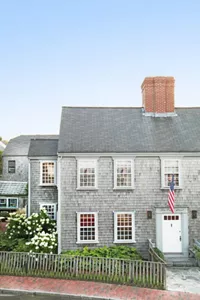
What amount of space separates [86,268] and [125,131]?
8.24 metres

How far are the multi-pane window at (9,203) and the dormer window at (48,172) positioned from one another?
1084cm

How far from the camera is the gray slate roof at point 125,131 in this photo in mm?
16266

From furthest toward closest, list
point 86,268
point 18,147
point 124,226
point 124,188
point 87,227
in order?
1. point 18,147
2. point 124,188
3. point 124,226
4. point 87,227
5. point 86,268

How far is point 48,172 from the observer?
18.4 m

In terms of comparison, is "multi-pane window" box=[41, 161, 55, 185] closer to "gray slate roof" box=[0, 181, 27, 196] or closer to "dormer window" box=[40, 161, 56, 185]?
"dormer window" box=[40, 161, 56, 185]

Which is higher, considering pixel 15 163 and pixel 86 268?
pixel 15 163

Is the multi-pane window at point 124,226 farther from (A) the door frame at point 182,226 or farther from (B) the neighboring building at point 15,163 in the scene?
(B) the neighboring building at point 15,163

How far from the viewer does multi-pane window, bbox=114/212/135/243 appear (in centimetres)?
1577

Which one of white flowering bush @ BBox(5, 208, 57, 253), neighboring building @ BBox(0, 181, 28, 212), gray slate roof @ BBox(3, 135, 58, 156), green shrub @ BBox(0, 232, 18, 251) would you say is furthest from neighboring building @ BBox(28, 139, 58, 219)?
gray slate roof @ BBox(3, 135, 58, 156)

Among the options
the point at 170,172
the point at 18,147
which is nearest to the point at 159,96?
the point at 170,172

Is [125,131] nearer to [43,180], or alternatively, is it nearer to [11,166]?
[43,180]

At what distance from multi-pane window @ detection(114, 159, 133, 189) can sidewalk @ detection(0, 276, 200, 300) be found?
18.3ft

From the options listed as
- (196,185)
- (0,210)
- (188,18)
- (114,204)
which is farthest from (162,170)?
(0,210)

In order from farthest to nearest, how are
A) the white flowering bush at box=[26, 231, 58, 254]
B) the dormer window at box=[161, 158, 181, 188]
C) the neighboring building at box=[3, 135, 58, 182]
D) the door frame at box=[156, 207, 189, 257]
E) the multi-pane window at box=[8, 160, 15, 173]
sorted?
the multi-pane window at box=[8, 160, 15, 173] < the neighboring building at box=[3, 135, 58, 182] < the dormer window at box=[161, 158, 181, 188] < the door frame at box=[156, 207, 189, 257] < the white flowering bush at box=[26, 231, 58, 254]
